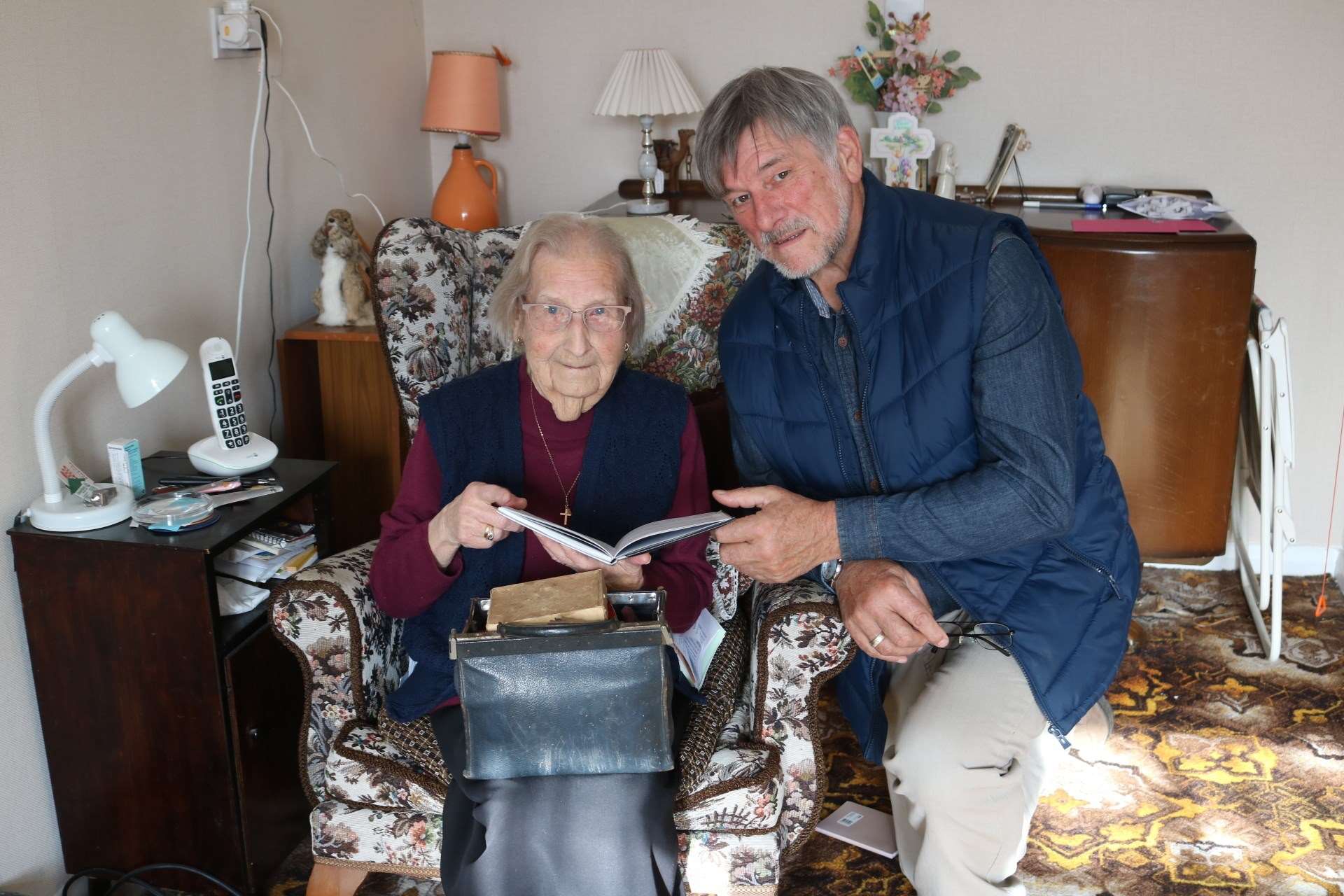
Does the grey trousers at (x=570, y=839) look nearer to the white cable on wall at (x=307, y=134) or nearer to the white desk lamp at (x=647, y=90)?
the white cable on wall at (x=307, y=134)

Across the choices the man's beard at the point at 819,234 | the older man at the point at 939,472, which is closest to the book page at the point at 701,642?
the older man at the point at 939,472

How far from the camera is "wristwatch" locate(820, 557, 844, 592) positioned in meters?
1.84

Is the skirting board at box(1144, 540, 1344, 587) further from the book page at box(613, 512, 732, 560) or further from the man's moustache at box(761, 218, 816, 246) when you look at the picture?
the book page at box(613, 512, 732, 560)

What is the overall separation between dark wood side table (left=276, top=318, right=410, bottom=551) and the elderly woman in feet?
2.41

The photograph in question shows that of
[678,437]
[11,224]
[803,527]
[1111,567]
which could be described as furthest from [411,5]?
[1111,567]

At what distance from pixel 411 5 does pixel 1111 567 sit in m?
2.42

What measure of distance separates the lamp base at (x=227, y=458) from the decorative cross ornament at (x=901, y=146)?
1.75 meters

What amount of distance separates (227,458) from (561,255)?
2.30 feet

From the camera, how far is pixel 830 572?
6.14ft

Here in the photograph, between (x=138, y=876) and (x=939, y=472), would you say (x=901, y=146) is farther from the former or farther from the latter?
(x=138, y=876)

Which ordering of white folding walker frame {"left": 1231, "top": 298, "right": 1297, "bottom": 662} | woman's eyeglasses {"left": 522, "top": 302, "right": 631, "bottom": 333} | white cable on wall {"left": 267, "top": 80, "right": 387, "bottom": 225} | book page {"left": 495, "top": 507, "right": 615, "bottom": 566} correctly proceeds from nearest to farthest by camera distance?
book page {"left": 495, "top": 507, "right": 615, "bottom": 566}
woman's eyeglasses {"left": 522, "top": 302, "right": 631, "bottom": 333}
white cable on wall {"left": 267, "top": 80, "right": 387, "bottom": 225}
white folding walker frame {"left": 1231, "top": 298, "right": 1297, "bottom": 662}

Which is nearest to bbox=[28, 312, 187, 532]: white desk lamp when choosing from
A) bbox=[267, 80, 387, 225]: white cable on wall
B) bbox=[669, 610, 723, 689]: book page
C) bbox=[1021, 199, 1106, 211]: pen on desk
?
bbox=[669, 610, 723, 689]: book page

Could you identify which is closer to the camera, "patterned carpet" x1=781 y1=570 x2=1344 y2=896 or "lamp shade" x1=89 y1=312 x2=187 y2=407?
"lamp shade" x1=89 y1=312 x2=187 y2=407

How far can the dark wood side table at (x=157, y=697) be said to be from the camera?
1707 millimetres
